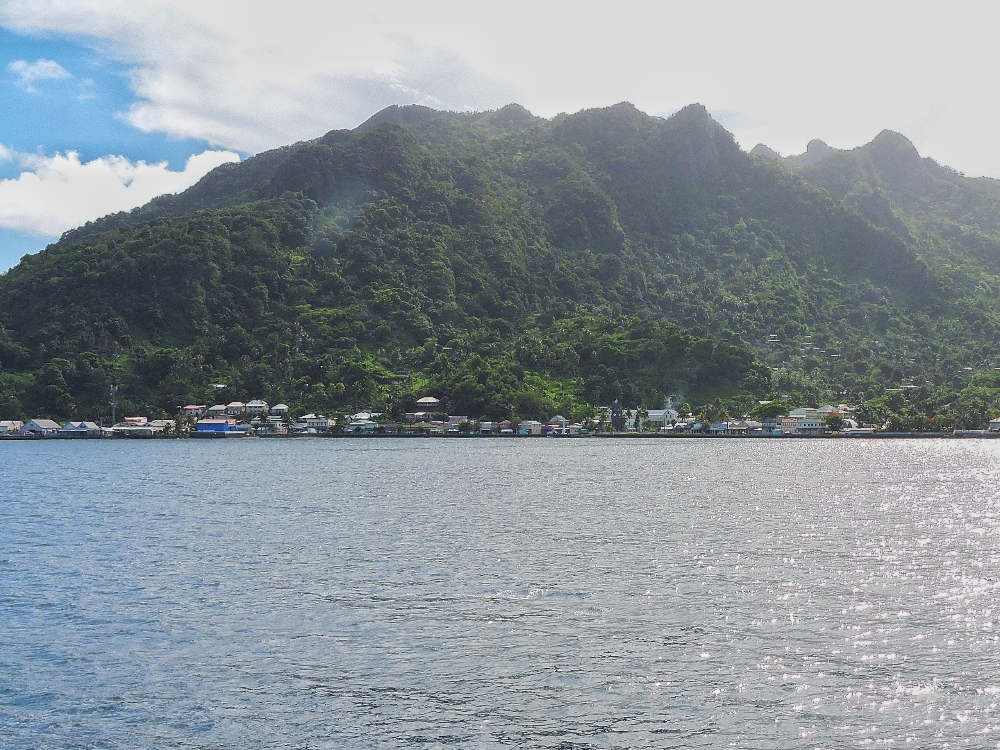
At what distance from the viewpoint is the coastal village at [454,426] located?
602 feet

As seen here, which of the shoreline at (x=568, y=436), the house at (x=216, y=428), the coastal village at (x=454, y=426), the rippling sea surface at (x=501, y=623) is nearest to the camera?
the rippling sea surface at (x=501, y=623)

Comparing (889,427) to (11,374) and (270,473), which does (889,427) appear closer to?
(270,473)

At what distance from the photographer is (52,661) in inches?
1110

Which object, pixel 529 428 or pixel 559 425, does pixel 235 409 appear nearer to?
pixel 529 428

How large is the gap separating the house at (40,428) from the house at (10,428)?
5.42 ft

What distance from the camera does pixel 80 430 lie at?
183375 mm

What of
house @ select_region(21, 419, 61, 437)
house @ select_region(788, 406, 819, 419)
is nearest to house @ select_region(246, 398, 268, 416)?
house @ select_region(21, 419, 61, 437)

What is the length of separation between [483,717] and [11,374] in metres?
201

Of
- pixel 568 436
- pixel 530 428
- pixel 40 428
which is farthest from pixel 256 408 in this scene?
pixel 568 436

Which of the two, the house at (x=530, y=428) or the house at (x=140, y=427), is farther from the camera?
the house at (x=530, y=428)

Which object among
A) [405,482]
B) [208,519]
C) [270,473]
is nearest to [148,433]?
[270,473]

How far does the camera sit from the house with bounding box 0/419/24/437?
18112 centimetres

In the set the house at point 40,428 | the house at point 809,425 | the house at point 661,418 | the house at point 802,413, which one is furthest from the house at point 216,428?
the house at point 809,425

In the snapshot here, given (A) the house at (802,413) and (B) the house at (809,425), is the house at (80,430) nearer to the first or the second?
(A) the house at (802,413)
